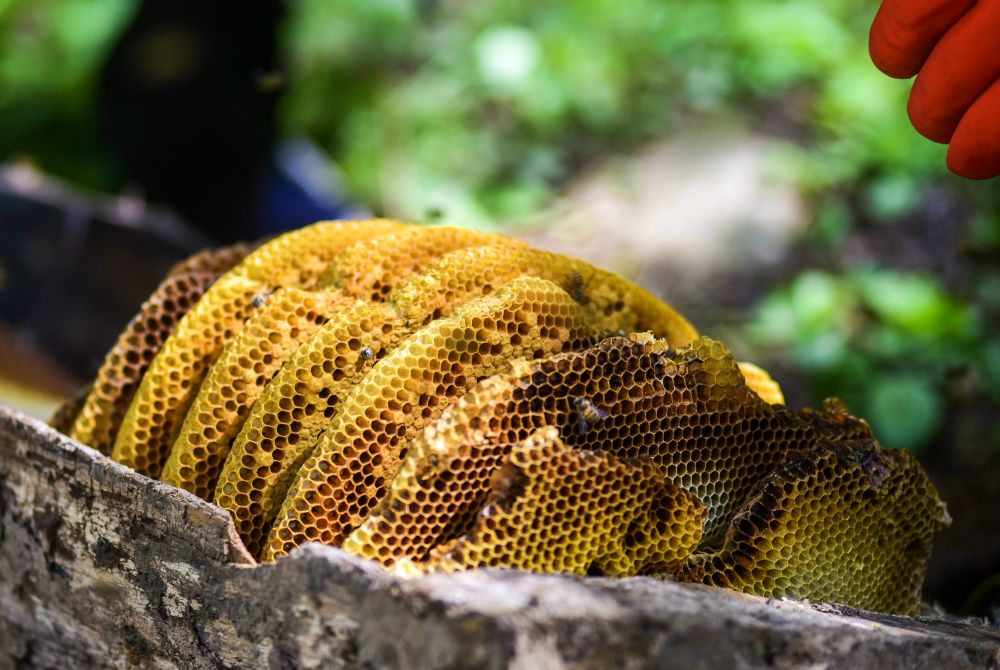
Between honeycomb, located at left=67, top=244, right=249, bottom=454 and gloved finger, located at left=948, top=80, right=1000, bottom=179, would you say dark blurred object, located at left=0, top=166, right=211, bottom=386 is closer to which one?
honeycomb, located at left=67, top=244, right=249, bottom=454

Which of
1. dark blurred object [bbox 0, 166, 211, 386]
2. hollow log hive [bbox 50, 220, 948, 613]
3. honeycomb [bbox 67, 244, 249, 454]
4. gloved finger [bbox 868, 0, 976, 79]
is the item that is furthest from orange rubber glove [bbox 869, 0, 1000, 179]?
dark blurred object [bbox 0, 166, 211, 386]

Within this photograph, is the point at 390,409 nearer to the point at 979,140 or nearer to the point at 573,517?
the point at 573,517

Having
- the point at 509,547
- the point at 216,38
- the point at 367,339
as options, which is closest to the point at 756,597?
the point at 509,547

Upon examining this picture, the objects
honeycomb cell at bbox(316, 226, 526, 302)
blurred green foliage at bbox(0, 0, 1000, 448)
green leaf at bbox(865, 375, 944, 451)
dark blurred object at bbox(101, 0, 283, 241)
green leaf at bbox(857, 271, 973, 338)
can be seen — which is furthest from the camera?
blurred green foliage at bbox(0, 0, 1000, 448)

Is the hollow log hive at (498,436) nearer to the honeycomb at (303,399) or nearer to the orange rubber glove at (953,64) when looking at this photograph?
the honeycomb at (303,399)

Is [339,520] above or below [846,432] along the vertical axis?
below

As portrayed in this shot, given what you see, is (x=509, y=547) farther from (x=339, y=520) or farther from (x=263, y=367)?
(x=263, y=367)

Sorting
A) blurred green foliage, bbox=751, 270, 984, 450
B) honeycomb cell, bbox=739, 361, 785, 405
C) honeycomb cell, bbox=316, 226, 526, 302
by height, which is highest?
blurred green foliage, bbox=751, 270, 984, 450

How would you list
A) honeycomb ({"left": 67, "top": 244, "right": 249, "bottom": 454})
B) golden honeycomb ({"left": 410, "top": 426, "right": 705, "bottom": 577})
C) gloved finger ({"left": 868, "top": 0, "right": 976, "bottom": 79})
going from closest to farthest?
golden honeycomb ({"left": 410, "top": 426, "right": 705, "bottom": 577})
gloved finger ({"left": 868, "top": 0, "right": 976, "bottom": 79})
honeycomb ({"left": 67, "top": 244, "right": 249, "bottom": 454})
